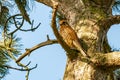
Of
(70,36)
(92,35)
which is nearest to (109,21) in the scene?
(92,35)

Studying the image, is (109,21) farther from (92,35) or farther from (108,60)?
(108,60)

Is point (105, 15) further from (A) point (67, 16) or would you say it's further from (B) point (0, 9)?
(B) point (0, 9)

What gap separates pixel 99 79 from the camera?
152cm

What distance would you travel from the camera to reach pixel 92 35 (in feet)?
5.44

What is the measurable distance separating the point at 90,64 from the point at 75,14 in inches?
13.4

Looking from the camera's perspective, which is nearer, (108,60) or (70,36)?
(108,60)

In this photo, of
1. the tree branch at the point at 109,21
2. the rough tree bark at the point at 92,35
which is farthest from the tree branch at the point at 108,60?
the tree branch at the point at 109,21

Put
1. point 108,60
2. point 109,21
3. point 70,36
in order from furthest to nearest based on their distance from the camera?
point 109,21 → point 70,36 → point 108,60

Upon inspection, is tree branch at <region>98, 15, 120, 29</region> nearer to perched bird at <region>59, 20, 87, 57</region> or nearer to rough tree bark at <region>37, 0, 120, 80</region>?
rough tree bark at <region>37, 0, 120, 80</region>

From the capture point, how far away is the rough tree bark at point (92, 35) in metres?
1.49

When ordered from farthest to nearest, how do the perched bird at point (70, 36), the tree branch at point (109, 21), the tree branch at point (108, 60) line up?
the tree branch at point (109, 21) < the perched bird at point (70, 36) < the tree branch at point (108, 60)

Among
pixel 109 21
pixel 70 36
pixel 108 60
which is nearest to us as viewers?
pixel 108 60

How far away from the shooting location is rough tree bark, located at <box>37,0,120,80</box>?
149 cm

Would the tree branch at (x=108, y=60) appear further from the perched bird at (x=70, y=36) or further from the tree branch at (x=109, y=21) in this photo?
the tree branch at (x=109, y=21)
